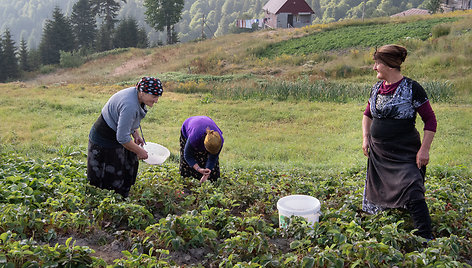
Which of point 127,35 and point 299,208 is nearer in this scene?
point 299,208

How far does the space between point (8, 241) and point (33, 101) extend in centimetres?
1169

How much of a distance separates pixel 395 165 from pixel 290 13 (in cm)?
4027

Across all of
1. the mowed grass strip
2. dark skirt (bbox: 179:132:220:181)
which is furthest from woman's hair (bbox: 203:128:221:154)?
the mowed grass strip

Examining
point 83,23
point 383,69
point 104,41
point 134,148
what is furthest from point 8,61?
point 383,69

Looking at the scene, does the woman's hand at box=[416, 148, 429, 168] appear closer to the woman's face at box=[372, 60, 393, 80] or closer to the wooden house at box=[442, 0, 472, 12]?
the woman's face at box=[372, 60, 393, 80]

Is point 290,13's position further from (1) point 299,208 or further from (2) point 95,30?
(1) point 299,208

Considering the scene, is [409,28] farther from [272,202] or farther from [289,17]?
[272,202]

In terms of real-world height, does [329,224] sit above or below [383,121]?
below

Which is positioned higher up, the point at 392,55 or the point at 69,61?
the point at 69,61

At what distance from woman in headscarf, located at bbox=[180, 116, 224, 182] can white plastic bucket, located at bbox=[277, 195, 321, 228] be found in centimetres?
91

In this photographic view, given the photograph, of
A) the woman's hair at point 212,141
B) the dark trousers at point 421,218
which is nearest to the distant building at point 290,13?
the woman's hair at point 212,141

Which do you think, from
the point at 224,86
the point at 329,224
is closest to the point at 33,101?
the point at 224,86

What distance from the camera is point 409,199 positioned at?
11.5 feet

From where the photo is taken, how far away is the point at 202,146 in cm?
457
